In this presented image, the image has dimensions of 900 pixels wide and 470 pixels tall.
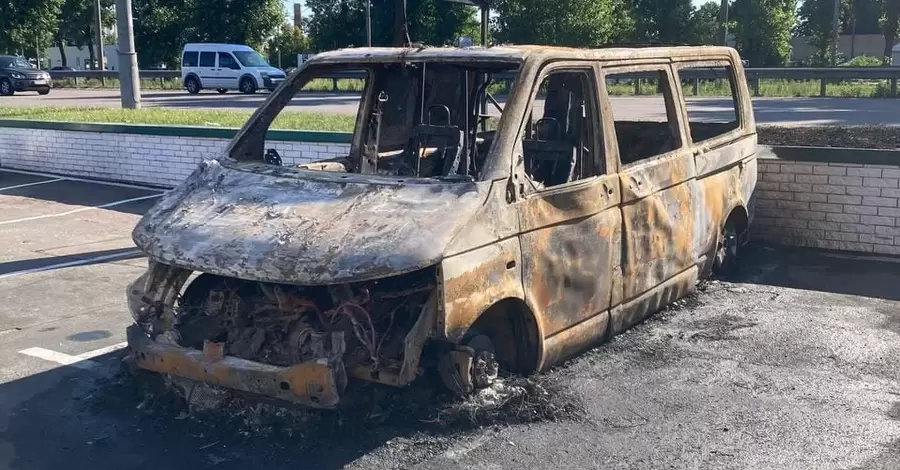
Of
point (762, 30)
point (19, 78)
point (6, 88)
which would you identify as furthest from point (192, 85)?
point (762, 30)

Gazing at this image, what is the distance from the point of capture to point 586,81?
5836 millimetres

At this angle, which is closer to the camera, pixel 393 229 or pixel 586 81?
pixel 393 229

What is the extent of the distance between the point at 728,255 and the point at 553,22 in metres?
32.8

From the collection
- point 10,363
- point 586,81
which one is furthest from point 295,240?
point 10,363

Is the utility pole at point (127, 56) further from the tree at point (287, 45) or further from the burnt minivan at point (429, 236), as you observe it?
the tree at point (287, 45)

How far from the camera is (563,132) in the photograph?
621cm

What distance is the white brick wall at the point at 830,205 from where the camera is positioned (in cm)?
855

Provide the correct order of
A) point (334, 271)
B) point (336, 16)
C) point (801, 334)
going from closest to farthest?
1. point (334, 271)
2. point (801, 334)
3. point (336, 16)

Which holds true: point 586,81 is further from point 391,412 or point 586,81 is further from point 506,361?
point 391,412

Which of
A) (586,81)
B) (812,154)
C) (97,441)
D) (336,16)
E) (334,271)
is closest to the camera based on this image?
(334,271)

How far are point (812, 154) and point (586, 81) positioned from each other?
12.8ft

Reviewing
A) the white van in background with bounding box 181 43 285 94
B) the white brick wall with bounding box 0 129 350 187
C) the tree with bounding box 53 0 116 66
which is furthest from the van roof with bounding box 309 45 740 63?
the tree with bounding box 53 0 116 66

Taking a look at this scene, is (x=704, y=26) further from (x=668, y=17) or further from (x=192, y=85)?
(x=192, y=85)

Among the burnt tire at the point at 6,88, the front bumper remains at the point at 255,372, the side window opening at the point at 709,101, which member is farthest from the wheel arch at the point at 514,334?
the burnt tire at the point at 6,88
